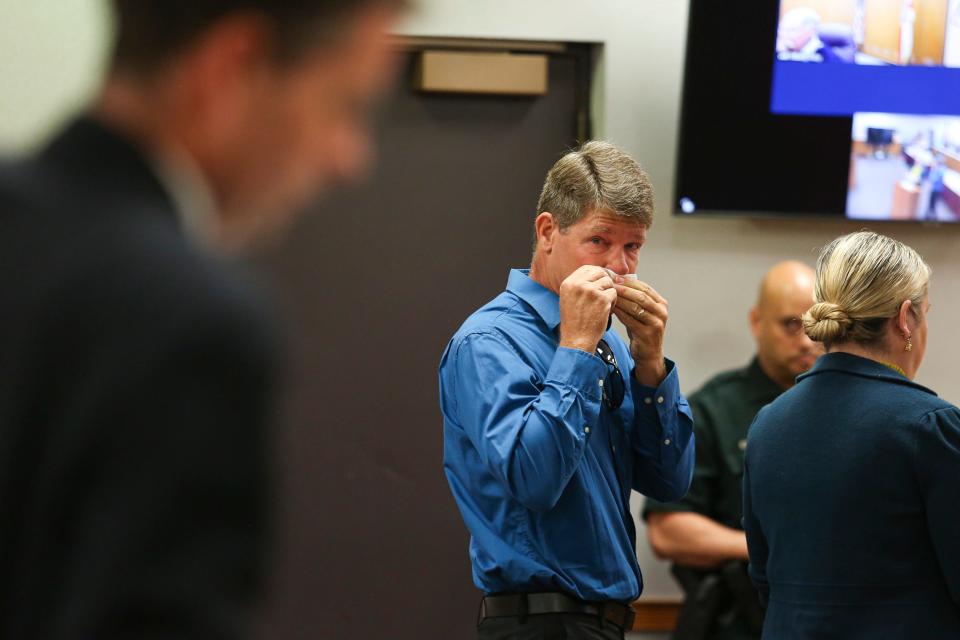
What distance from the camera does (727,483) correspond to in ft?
11.3

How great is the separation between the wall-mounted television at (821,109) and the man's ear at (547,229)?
1.32 meters

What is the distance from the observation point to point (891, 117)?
367cm

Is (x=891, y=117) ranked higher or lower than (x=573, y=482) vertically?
higher

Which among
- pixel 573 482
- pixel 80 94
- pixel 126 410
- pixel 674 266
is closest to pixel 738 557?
pixel 674 266

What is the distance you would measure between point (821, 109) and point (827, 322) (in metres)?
1.64

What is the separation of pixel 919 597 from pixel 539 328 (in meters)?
0.83

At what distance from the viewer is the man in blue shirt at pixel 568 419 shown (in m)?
2.16

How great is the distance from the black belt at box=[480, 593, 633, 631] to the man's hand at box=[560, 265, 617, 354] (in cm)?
45

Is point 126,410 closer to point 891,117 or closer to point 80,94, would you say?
point 80,94

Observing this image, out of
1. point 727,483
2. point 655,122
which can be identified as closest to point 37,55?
point 655,122

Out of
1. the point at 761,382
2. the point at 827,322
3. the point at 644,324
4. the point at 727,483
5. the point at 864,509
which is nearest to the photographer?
the point at 864,509

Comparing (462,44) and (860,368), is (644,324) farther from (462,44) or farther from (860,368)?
(462,44)

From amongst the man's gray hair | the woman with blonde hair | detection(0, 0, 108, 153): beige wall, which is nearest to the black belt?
the woman with blonde hair

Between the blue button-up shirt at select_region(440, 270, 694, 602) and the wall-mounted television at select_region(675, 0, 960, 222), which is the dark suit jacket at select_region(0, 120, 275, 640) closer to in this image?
the blue button-up shirt at select_region(440, 270, 694, 602)
